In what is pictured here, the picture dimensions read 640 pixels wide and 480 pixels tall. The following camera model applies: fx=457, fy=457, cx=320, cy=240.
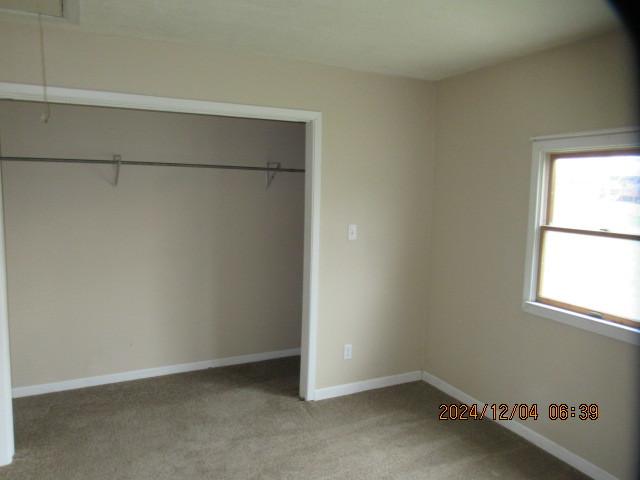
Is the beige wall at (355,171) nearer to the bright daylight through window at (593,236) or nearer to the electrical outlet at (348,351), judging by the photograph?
the electrical outlet at (348,351)

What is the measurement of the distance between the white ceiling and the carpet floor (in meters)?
2.42

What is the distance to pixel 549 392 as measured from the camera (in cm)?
277

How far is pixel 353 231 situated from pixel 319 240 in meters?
0.29

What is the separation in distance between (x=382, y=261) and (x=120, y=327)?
217 centimetres

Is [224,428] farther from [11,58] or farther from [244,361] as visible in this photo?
[11,58]

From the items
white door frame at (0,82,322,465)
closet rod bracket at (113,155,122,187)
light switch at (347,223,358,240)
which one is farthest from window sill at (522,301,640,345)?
closet rod bracket at (113,155,122,187)

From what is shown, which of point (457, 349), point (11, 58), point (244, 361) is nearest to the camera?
point (11, 58)

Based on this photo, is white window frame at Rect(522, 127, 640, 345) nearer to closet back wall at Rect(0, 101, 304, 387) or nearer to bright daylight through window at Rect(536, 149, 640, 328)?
bright daylight through window at Rect(536, 149, 640, 328)

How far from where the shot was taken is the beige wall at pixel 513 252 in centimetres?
241

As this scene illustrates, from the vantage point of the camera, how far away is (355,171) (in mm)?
3400

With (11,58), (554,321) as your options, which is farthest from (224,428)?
(11,58)

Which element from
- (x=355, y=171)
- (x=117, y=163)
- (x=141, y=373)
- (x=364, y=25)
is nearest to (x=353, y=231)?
(x=355, y=171)

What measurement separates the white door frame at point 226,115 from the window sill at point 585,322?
1.46 m
